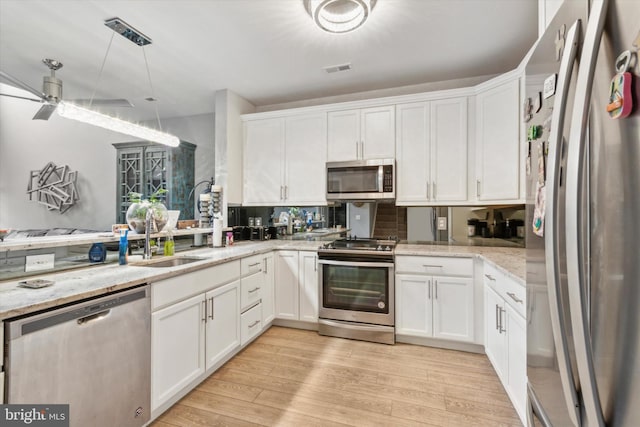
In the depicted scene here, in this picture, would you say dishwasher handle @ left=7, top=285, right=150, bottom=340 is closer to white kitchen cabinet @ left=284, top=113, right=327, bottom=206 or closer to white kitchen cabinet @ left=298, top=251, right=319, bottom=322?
white kitchen cabinet @ left=298, top=251, right=319, bottom=322

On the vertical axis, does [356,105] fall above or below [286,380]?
above

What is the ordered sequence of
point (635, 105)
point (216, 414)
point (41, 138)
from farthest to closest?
1. point (41, 138)
2. point (216, 414)
3. point (635, 105)

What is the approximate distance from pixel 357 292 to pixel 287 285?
0.76 metres

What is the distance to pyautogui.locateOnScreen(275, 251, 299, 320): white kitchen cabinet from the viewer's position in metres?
3.10

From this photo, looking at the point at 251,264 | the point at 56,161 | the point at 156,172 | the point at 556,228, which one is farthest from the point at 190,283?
the point at 56,161

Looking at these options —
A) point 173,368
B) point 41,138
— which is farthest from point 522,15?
point 41,138

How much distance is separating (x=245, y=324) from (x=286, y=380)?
637mm

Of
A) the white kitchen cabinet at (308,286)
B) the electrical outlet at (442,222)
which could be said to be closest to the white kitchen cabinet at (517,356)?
the electrical outlet at (442,222)

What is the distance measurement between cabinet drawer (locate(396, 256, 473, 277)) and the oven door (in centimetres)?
13

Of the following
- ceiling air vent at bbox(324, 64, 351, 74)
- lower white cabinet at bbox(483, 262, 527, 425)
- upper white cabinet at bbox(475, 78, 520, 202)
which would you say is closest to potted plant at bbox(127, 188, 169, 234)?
ceiling air vent at bbox(324, 64, 351, 74)

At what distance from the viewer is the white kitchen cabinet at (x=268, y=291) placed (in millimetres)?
Result: 2938

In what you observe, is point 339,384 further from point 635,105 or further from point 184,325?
point 635,105

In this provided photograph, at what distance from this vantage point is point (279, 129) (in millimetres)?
3549

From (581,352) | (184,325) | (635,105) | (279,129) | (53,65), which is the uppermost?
(53,65)
